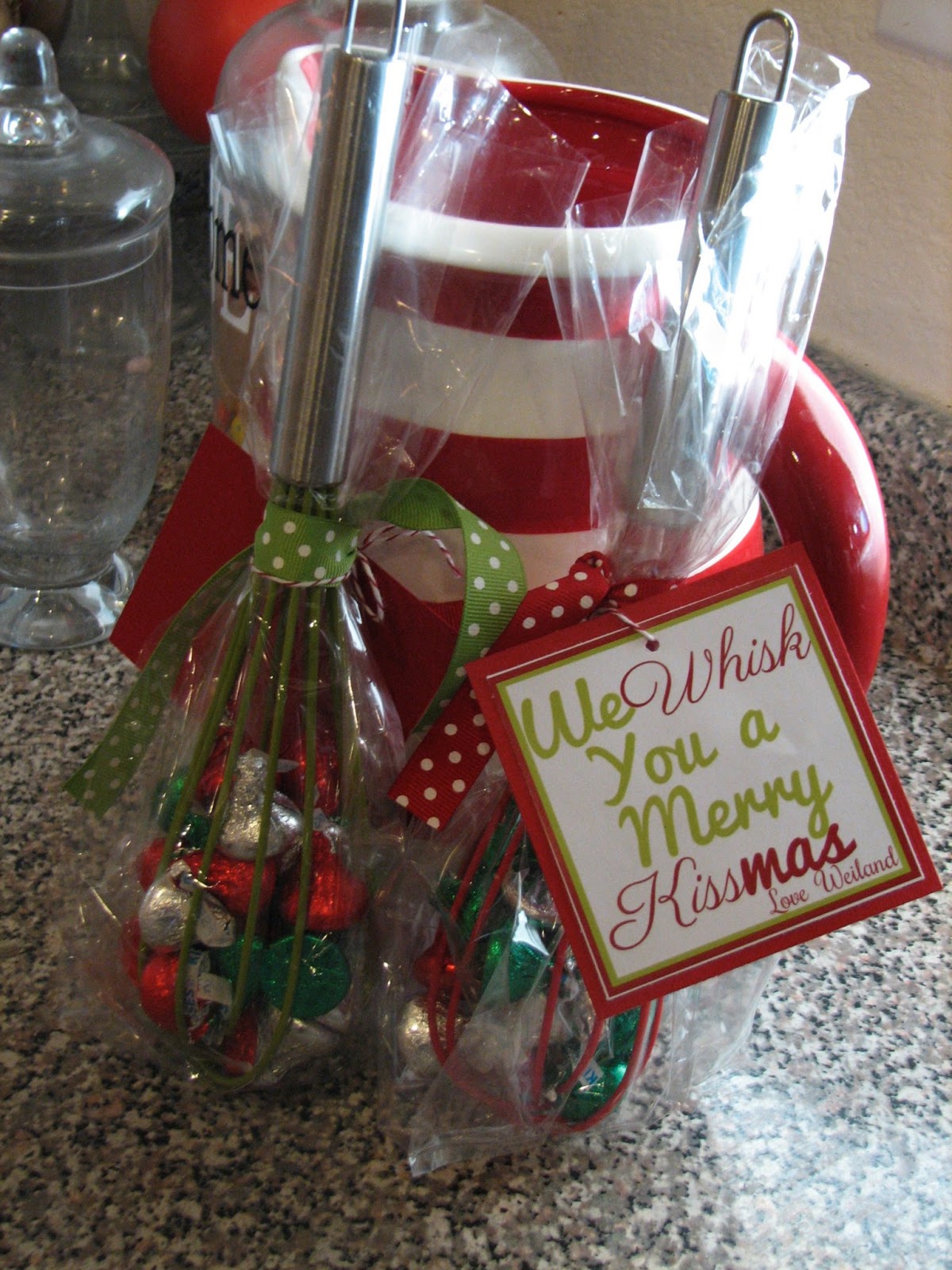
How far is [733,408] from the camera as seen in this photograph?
0.38 m

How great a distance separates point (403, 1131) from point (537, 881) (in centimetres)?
11

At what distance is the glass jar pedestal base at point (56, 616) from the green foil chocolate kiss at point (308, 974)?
0.30 meters

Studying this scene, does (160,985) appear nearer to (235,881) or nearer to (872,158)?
(235,881)

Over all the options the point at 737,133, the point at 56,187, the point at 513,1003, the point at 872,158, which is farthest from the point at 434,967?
the point at 872,158

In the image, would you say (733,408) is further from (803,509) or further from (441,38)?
(441,38)

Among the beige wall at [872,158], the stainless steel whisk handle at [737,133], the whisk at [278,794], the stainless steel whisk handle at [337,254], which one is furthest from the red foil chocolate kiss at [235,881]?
the beige wall at [872,158]

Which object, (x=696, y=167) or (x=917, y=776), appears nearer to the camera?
(x=696, y=167)

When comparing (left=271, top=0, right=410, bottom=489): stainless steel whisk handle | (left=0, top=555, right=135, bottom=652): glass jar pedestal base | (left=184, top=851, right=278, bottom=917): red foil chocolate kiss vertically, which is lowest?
(left=0, top=555, right=135, bottom=652): glass jar pedestal base

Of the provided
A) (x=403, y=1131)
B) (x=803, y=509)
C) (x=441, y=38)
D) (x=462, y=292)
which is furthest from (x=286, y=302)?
(x=441, y=38)

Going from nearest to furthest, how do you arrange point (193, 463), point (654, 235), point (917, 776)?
point (654, 235) → point (193, 463) → point (917, 776)

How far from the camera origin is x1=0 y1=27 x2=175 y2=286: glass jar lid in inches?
22.4

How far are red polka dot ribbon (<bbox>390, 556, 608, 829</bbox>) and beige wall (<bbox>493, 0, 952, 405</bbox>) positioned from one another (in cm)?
41

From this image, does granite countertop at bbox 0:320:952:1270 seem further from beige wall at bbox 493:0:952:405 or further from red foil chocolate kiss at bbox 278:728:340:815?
beige wall at bbox 493:0:952:405

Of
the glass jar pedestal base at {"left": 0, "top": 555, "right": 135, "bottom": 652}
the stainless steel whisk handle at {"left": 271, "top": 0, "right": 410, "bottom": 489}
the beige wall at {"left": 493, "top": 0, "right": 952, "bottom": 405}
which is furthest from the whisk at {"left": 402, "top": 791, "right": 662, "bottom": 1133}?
the beige wall at {"left": 493, "top": 0, "right": 952, "bottom": 405}
